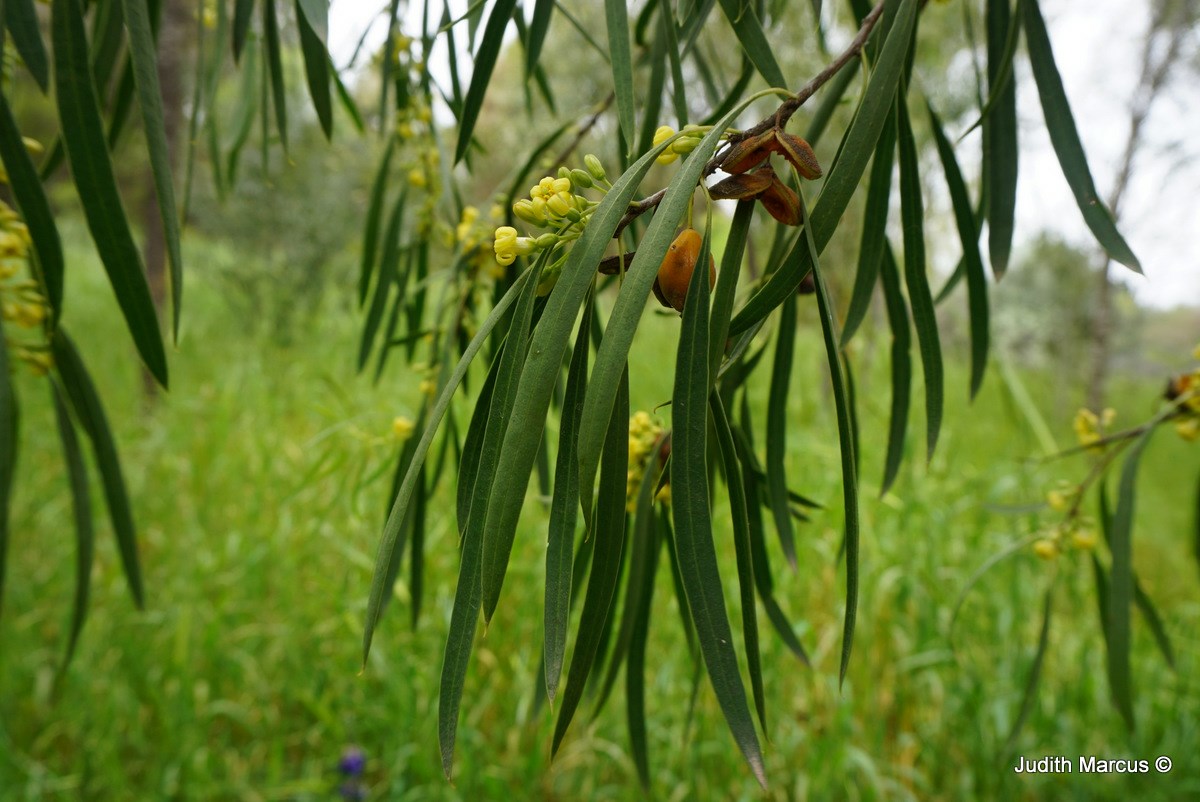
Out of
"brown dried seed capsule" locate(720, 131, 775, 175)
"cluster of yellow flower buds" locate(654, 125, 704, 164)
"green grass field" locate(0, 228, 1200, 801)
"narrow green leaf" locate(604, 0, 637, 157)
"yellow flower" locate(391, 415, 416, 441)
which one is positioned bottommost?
"green grass field" locate(0, 228, 1200, 801)

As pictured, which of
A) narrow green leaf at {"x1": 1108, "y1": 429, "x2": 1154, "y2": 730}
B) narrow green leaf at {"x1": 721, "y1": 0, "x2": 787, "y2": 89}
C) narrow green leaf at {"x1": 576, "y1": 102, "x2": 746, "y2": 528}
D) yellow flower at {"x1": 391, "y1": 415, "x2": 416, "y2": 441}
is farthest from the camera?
yellow flower at {"x1": 391, "y1": 415, "x2": 416, "y2": 441}

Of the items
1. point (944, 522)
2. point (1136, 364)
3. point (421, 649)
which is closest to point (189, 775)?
point (421, 649)

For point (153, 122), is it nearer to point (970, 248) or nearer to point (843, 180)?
point (843, 180)

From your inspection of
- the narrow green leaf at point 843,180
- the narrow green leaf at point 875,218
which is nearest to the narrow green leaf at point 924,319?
the narrow green leaf at point 875,218

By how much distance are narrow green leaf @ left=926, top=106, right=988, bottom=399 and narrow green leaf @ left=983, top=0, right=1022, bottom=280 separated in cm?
3

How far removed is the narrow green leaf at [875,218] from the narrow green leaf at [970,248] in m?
0.17

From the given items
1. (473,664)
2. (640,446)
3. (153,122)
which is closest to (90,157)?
(153,122)

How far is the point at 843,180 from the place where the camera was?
12.9 inches

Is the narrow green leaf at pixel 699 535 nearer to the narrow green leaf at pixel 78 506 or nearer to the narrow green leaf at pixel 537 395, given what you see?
the narrow green leaf at pixel 537 395

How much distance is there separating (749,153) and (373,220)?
2.13 feet

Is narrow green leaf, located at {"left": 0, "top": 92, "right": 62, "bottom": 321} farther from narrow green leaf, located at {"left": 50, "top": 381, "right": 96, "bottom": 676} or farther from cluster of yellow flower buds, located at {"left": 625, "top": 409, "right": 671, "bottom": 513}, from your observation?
cluster of yellow flower buds, located at {"left": 625, "top": 409, "right": 671, "bottom": 513}

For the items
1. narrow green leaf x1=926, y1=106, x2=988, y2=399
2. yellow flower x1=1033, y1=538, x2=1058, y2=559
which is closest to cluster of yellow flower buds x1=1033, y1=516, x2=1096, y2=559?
yellow flower x1=1033, y1=538, x2=1058, y2=559

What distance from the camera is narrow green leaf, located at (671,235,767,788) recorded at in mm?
293

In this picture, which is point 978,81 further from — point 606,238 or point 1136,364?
point 1136,364
